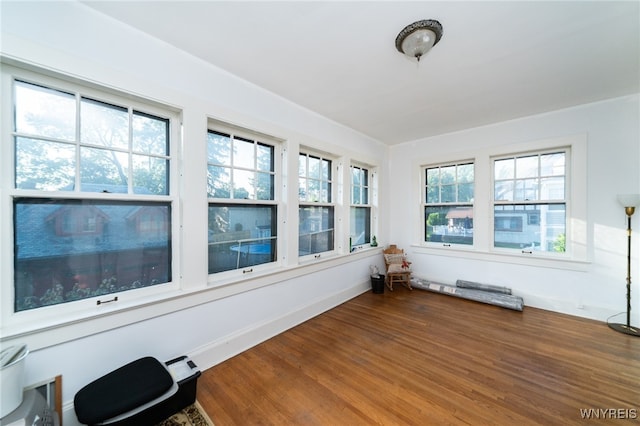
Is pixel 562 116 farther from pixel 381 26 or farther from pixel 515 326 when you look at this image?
pixel 381 26

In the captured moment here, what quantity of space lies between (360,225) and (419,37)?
304cm

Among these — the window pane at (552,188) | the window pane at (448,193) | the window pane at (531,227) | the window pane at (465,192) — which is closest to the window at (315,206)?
the window pane at (448,193)

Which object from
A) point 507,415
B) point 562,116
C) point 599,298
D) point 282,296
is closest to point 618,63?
point 562,116

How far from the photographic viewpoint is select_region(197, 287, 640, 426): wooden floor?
1.63 metres

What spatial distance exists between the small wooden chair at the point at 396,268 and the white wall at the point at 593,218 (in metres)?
1.05

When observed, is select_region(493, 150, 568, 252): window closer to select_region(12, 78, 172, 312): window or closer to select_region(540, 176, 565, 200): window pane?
select_region(540, 176, 565, 200): window pane

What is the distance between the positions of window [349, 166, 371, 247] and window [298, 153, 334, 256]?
1.94 feet

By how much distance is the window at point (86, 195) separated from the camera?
4.84 ft

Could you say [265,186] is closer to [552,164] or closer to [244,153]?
[244,153]

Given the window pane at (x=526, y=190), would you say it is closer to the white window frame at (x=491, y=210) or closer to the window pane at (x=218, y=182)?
the white window frame at (x=491, y=210)

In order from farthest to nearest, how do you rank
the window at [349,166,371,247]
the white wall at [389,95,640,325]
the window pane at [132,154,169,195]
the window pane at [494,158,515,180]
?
the window at [349,166,371,247] → the window pane at [494,158,515,180] → the white wall at [389,95,640,325] → the window pane at [132,154,169,195]

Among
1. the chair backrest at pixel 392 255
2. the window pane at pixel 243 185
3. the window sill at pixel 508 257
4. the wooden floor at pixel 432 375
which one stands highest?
the window pane at pixel 243 185

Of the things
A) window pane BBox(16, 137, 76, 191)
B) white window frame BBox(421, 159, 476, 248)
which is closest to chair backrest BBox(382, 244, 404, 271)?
white window frame BBox(421, 159, 476, 248)

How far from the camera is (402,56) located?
209cm
